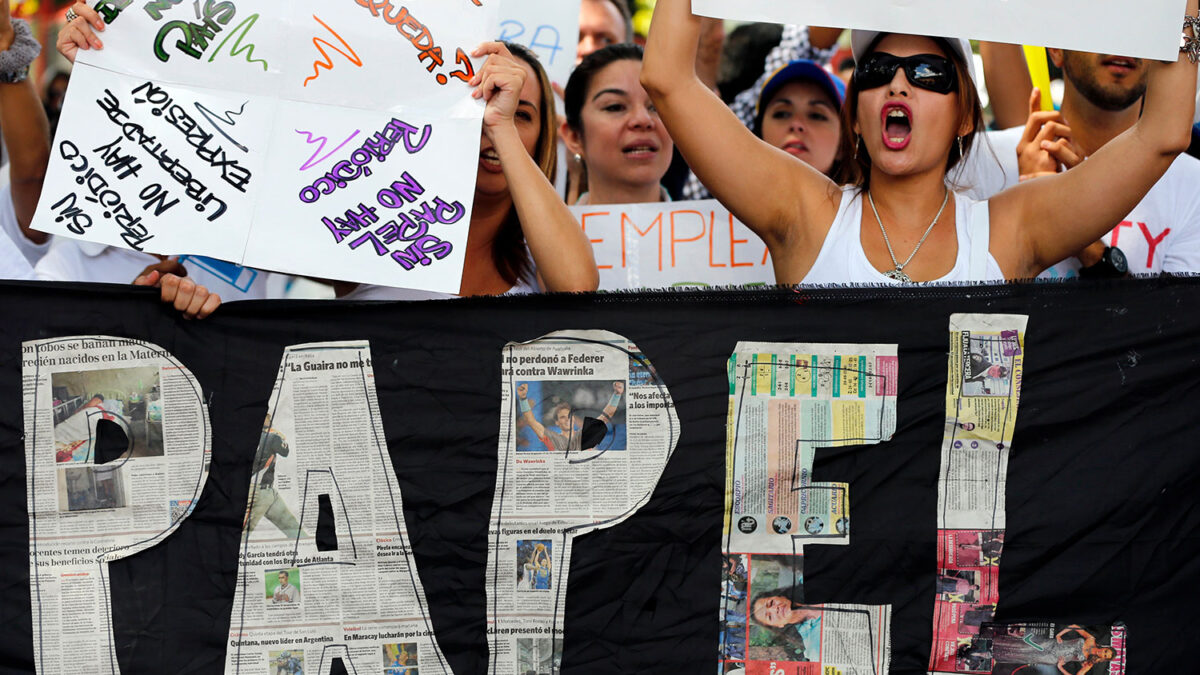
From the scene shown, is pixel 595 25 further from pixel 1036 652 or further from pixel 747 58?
pixel 1036 652

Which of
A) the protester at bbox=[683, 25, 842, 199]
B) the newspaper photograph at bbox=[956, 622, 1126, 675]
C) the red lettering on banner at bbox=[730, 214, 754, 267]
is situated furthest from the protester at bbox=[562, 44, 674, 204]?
the newspaper photograph at bbox=[956, 622, 1126, 675]

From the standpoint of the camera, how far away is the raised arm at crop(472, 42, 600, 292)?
2629 millimetres

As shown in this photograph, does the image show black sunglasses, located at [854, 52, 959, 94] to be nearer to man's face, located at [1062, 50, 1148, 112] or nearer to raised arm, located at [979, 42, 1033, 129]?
man's face, located at [1062, 50, 1148, 112]

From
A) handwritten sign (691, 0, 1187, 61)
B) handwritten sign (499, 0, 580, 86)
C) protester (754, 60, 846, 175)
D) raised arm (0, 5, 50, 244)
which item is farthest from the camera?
protester (754, 60, 846, 175)

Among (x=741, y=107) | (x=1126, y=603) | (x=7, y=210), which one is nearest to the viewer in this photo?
(x=1126, y=603)

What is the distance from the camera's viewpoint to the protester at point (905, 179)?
100 inches

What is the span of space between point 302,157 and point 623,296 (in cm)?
Answer: 79

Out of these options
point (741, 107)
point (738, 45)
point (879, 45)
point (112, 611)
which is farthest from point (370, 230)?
point (738, 45)

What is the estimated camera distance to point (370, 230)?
2596mm

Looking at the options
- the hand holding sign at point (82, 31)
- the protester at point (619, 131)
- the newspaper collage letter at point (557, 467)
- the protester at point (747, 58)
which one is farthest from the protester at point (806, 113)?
the hand holding sign at point (82, 31)

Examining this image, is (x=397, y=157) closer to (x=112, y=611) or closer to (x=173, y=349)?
(x=173, y=349)

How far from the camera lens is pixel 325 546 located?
8.07ft

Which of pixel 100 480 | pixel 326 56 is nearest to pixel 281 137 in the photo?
pixel 326 56

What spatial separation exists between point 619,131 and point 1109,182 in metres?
1.63
